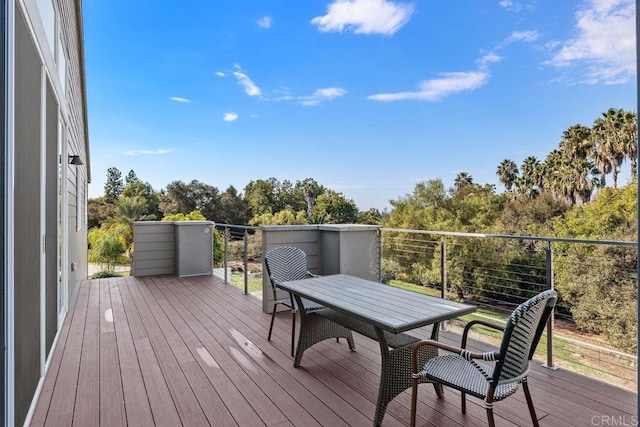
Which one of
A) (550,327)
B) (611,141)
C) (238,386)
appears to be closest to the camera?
(238,386)

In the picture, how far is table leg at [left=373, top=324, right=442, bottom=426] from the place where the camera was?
1.95 meters

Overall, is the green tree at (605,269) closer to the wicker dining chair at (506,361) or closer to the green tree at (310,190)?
the wicker dining chair at (506,361)

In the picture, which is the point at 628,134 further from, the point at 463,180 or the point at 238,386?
the point at 238,386

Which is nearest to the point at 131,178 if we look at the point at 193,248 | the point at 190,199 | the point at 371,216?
the point at 190,199

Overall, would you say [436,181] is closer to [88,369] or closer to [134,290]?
[134,290]

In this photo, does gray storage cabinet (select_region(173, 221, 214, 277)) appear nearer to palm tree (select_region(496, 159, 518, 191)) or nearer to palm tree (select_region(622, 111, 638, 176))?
palm tree (select_region(622, 111, 638, 176))

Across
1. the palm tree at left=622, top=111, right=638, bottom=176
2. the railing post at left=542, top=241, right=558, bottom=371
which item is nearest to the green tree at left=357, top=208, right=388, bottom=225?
the palm tree at left=622, top=111, right=638, bottom=176

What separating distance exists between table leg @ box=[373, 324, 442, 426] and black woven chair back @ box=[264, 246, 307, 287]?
1608 mm

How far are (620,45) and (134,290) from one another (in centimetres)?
2298

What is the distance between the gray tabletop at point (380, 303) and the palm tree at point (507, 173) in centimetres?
2403

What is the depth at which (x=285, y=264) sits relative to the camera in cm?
352

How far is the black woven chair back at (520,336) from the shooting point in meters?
1.45

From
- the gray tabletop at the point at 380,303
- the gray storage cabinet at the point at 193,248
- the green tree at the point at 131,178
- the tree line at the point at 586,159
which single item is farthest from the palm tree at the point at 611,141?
the green tree at the point at 131,178

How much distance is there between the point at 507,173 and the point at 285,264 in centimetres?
2389
